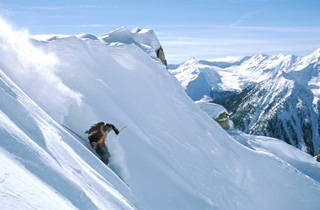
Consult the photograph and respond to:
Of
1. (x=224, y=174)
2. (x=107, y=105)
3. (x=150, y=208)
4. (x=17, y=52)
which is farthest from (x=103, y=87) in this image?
(x=224, y=174)

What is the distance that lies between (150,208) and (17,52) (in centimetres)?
904

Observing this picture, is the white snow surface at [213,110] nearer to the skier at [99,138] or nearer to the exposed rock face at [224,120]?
the exposed rock face at [224,120]

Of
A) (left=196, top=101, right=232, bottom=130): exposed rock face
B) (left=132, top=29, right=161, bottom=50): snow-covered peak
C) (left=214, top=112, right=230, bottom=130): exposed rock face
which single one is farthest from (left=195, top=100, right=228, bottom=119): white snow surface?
(left=132, top=29, right=161, bottom=50): snow-covered peak

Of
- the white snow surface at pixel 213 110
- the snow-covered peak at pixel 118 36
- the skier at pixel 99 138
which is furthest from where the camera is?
the white snow surface at pixel 213 110

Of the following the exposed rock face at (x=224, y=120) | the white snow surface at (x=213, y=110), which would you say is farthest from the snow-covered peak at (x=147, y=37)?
the exposed rock face at (x=224, y=120)

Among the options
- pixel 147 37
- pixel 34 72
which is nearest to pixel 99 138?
pixel 34 72

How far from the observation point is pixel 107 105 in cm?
1370

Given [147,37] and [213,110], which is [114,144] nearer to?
[147,37]

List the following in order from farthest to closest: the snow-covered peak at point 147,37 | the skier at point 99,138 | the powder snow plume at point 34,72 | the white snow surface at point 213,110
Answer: the white snow surface at point 213,110 < the snow-covered peak at point 147,37 < the powder snow plume at point 34,72 < the skier at point 99,138

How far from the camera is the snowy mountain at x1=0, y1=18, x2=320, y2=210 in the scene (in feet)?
15.7

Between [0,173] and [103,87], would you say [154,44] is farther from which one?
[0,173]

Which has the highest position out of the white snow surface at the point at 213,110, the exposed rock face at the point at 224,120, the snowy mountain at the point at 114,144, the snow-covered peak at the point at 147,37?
the snow-covered peak at the point at 147,37

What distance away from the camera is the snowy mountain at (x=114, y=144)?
4797 mm

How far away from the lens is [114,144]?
11.8m
